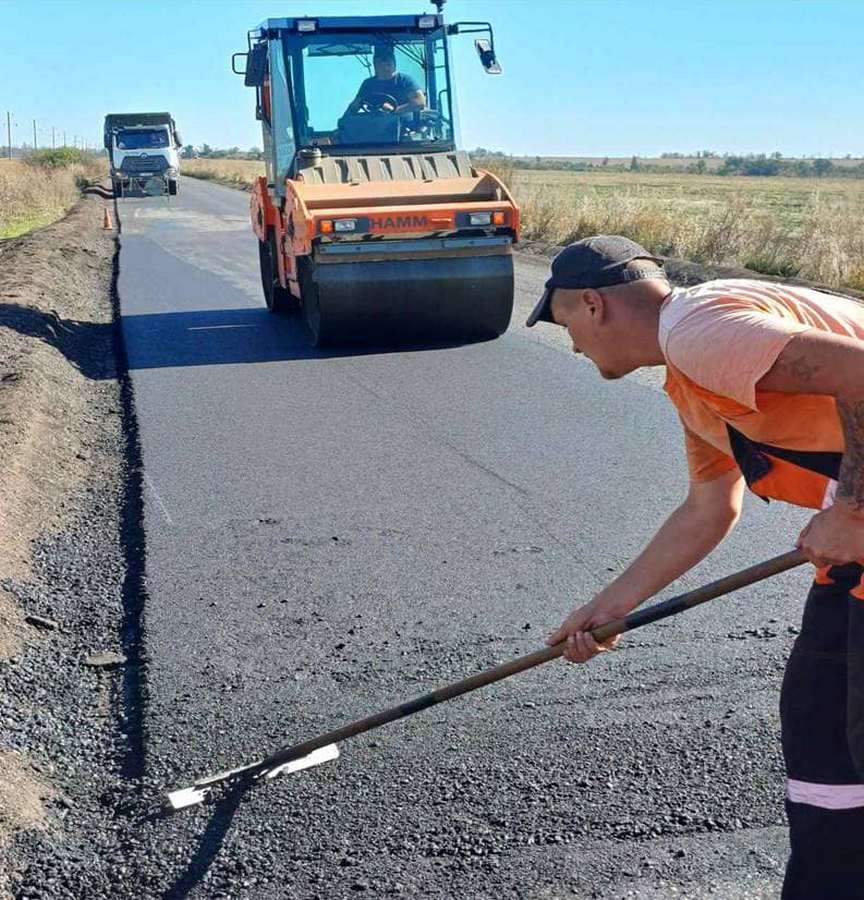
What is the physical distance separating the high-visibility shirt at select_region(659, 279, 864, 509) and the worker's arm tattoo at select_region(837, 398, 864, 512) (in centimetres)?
10

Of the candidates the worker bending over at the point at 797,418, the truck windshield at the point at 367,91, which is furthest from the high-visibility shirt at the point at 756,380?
the truck windshield at the point at 367,91

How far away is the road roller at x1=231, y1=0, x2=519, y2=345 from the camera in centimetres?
1040

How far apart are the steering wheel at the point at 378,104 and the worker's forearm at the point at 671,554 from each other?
9442mm

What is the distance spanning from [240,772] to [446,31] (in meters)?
9.85

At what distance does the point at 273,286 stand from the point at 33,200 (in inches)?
970

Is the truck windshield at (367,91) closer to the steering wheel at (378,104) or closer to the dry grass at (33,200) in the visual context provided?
the steering wheel at (378,104)

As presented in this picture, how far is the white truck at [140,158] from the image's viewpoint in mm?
39812

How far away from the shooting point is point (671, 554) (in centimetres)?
291

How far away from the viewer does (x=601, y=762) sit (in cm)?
360

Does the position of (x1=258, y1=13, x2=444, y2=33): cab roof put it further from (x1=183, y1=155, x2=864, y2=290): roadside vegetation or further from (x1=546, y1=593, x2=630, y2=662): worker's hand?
(x1=546, y1=593, x2=630, y2=662): worker's hand

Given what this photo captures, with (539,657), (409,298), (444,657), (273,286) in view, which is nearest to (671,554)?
(539,657)

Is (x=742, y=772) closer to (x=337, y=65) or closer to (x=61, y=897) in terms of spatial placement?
(x=61, y=897)

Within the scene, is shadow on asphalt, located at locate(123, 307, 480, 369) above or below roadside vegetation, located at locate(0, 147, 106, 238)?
below

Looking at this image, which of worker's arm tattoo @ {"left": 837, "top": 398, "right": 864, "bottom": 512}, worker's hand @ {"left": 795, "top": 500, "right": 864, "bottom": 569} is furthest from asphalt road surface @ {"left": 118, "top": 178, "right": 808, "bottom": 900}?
worker's arm tattoo @ {"left": 837, "top": 398, "right": 864, "bottom": 512}
